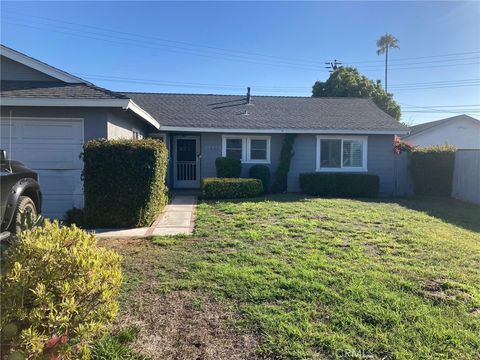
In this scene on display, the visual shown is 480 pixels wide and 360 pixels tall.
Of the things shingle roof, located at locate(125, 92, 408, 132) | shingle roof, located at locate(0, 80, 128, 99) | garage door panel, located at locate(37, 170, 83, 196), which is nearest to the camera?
shingle roof, located at locate(0, 80, 128, 99)

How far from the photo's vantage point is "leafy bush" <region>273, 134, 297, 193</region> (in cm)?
1473

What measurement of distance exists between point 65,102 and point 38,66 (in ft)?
5.72

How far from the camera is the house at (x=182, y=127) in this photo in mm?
8812

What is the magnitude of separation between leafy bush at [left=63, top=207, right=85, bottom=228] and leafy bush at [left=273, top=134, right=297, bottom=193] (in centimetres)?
823

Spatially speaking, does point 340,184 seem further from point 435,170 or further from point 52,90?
point 52,90

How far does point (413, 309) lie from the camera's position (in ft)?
12.9

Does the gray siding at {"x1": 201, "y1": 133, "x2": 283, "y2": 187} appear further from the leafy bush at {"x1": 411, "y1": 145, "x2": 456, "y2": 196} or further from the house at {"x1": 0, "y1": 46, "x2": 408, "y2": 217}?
the leafy bush at {"x1": 411, "y1": 145, "x2": 456, "y2": 196}

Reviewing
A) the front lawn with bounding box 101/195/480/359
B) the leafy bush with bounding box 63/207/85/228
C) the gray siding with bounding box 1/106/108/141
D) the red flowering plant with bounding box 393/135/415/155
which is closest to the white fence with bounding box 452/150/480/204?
the red flowering plant with bounding box 393/135/415/155

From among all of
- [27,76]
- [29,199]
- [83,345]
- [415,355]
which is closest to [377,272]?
[415,355]

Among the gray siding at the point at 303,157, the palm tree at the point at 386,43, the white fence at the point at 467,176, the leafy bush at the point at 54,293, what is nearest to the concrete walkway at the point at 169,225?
the gray siding at the point at 303,157

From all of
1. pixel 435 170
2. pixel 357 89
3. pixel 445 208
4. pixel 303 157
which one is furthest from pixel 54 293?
pixel 357 89

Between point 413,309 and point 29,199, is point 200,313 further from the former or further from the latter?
point 29,199

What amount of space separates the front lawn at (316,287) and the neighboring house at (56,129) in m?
3.45

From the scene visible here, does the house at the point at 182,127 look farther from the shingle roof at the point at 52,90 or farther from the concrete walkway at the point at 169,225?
the concrete walkway at the point at 169,225
